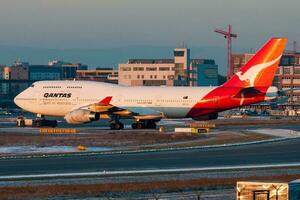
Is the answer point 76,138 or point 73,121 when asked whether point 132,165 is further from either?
point 73,121

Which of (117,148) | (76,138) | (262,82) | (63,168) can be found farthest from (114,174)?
(262,82)

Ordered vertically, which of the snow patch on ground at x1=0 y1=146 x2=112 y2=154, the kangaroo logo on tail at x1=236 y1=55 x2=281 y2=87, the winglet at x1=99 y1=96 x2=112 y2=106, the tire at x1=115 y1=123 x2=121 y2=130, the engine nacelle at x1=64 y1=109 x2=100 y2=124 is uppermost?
the kangaroo logo on tail at x1=236 y1=55 x2=281 y2=87

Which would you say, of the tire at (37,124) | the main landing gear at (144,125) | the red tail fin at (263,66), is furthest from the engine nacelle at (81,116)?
the red tail fin at (263,66)

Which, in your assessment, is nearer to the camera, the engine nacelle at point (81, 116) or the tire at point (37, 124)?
the engine nacelle at point (81, 116)

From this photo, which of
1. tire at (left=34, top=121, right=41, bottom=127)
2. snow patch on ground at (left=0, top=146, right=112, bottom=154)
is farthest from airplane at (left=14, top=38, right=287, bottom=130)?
snow patch on ground at (left=0, top=146, right=112, bottom=154)

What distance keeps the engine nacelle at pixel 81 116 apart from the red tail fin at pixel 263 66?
1455cm

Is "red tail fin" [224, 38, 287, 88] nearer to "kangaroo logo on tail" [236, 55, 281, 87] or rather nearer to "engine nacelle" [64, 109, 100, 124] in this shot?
"kangaroo logo on tail" [236, 55, 281, 87]

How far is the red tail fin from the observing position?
3306 inches

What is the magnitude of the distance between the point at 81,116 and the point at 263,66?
19053 mm

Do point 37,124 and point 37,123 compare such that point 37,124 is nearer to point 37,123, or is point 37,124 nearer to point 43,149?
point 37,123

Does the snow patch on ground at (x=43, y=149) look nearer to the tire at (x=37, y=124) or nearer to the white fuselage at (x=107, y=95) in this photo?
the white fuselage at (x=107, y=95)

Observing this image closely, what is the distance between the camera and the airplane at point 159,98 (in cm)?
8400

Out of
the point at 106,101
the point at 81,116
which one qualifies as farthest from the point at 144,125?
the point at 81,116

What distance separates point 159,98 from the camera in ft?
284
